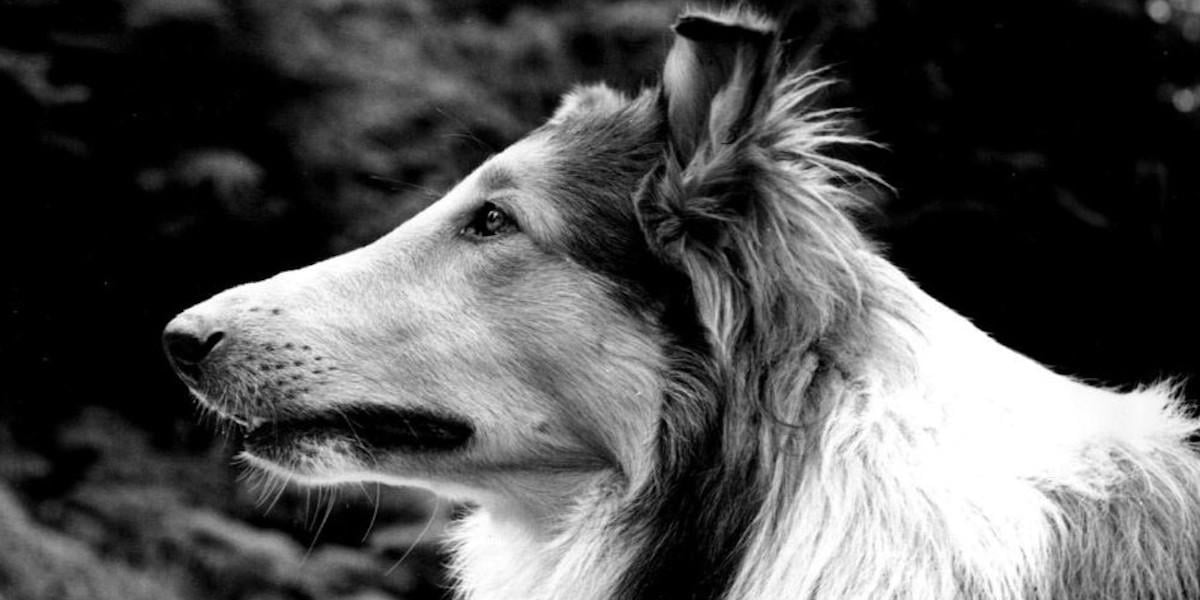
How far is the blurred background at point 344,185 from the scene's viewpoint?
4906 millimetres

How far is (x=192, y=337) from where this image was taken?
9.90 feet

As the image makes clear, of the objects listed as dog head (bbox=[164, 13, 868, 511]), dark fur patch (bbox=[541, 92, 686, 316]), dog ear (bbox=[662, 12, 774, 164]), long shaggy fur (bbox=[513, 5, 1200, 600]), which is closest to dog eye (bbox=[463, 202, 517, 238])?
dog head (bbox=[164, 13, 868, 511])

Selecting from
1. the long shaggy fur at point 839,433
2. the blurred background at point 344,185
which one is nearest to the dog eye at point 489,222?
the long shaggy fur at point 839,433

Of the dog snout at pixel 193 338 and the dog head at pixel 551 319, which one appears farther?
the dog snout at pixel 193 338

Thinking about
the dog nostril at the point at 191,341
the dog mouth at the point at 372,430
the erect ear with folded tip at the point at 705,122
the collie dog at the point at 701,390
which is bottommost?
the dog mouth at the point at 372,430

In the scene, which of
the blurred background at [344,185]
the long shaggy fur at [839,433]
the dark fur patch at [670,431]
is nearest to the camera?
the long shaggy fur at [839,433]

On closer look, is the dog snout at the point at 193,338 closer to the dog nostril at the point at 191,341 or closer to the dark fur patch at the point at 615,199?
the dog nostril at the point at 191,341

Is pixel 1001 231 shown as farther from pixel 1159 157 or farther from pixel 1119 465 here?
pixel 1119 465

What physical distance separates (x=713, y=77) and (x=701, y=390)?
68 centimetres

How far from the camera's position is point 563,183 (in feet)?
10.3

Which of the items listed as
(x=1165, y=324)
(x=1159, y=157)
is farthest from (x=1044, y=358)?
(x=1159, y=157)

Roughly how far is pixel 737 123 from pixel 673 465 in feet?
2.48

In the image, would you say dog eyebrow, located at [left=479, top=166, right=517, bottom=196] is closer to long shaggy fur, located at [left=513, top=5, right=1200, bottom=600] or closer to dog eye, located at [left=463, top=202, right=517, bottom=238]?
dog eye, located at [left=463, top=202, right=517, bottom=238]

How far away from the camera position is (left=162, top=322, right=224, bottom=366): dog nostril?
302 centimetres
